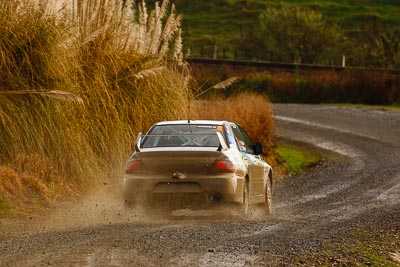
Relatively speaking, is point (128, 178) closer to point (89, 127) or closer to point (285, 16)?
point (89, 127)

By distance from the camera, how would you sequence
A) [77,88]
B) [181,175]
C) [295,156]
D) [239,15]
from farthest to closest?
[239,15], [295,156], [77,88], [181,175]

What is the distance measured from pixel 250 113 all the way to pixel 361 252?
16.2 m

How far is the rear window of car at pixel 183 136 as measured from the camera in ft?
50.6

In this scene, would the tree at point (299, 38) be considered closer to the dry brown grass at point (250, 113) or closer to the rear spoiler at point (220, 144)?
the dry brown grass at point (250, 113)

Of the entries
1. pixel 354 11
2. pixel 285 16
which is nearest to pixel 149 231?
pixel 285 16

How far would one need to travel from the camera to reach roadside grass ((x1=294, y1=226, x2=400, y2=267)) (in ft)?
37.4

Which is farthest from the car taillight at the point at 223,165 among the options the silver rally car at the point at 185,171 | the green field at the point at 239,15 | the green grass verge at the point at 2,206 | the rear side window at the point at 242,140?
the green field at the point at 239,15

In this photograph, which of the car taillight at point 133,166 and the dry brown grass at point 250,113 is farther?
the dry brown grass at point 250,113

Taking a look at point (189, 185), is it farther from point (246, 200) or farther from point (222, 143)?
point (246, 200)

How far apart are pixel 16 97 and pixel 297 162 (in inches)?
552

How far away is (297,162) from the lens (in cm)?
2978

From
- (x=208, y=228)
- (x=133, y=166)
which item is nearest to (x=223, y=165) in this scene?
(x=133, y=166)

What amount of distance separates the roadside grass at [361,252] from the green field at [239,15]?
67781mm

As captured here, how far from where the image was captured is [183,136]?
51.3ft
